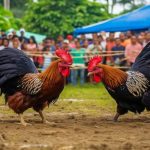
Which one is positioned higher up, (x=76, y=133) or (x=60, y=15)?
(x=60, y=15)

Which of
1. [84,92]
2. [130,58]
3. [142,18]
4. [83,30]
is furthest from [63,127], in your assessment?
[83,30]

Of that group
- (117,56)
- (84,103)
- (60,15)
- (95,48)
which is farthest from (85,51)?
(60,15)

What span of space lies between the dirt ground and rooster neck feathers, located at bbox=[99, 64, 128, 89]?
755 mm

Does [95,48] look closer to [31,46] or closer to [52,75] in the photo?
[31,46]

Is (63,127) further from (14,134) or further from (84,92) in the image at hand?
(84,92)

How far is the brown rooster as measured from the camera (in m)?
9.76

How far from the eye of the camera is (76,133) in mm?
8656

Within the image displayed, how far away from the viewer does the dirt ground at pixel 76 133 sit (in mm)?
7371

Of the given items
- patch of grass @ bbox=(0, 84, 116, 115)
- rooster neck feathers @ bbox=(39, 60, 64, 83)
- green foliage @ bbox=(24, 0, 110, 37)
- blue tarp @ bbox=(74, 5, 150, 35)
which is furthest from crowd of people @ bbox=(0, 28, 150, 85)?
green foliage @ bbox=(24, 0, 110, 37)

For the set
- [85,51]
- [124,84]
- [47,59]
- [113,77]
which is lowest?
[47,59]

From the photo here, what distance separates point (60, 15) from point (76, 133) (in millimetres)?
30769

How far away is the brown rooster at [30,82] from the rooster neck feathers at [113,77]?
733mm

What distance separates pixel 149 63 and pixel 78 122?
1754 mm

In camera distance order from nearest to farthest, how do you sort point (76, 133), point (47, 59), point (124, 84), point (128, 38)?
point (76, 133)
point (124, 84)
point (47, 59)
point (128, 38)
